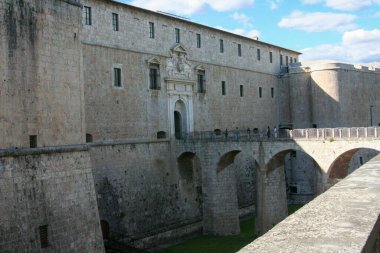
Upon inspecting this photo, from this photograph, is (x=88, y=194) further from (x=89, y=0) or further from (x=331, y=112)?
(x=331, y=112)

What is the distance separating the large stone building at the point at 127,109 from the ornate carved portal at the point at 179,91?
7cm

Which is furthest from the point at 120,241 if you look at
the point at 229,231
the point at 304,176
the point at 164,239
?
the point at 304,176

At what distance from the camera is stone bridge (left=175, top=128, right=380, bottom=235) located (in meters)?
21.8

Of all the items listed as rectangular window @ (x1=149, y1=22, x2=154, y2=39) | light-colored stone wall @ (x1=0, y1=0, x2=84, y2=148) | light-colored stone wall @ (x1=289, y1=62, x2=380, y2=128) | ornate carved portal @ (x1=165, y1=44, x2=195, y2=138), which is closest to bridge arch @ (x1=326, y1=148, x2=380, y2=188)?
ornate carved portal @ (x1=165, y1=44, x2=195, y2=138)

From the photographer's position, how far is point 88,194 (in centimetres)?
1639

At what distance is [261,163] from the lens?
24.2 metres

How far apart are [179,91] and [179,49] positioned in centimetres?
263

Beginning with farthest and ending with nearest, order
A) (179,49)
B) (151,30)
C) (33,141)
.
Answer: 1. (179,49)
2. (151,30)
3. (33,141)

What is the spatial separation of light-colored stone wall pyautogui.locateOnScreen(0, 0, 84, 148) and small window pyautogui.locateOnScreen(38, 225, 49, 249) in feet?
8.90

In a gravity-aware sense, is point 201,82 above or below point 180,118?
above

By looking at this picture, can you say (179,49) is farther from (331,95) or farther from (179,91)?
(331,95)

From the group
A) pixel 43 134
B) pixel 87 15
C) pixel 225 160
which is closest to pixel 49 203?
pixel 43 134

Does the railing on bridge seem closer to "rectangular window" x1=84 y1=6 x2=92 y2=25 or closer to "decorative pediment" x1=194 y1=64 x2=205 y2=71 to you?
"decorative pediment" x1=194 y1=64 x2=205 y2=71

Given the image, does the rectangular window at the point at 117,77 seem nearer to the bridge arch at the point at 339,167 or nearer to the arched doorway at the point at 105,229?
the arched doorway at the point at 105,229
